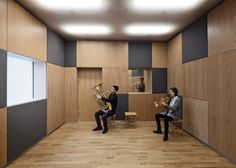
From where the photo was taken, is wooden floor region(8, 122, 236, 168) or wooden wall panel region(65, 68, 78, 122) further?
wooden wall panel region(65, 68, 78, 122)

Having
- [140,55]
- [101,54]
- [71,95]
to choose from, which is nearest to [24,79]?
[71,95]

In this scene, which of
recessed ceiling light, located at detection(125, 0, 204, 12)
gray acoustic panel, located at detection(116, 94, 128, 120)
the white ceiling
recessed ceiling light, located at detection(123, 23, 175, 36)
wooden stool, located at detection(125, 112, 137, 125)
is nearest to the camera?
recessed ceiling light, located at detection(125, 0, 204, 12)

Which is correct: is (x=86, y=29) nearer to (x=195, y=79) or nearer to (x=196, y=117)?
(x=195, y=79)

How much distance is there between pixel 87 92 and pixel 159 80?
263 centimetres

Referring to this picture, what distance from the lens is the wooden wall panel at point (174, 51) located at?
5441 millimetres

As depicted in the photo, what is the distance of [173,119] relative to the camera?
461 cm

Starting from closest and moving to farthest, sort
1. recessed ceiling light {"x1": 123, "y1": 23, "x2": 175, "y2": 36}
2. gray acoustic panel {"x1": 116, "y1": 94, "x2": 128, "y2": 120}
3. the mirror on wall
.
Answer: recessed ceiling light {"x1": 123, "y1": 23, "x2": 175, "y2": 36} < gray acoustic panel {"x1": 116, "y1": 94, "x2": 128, "y2": 120} < the mirror on wall

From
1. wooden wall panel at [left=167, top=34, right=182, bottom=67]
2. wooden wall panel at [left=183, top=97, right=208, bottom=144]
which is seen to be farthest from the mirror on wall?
wooden wall panel at [left=183, top=97, right=208, bottom=144]

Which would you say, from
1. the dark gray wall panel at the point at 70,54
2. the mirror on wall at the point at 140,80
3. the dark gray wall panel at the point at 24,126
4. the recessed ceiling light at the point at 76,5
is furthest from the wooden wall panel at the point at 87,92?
the recessed ceiling light at the point at 76,5

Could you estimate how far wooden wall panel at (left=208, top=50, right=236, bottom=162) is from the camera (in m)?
3.03

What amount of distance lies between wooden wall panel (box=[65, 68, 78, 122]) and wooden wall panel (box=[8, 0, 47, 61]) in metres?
1.80

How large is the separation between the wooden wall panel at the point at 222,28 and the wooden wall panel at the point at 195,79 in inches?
18.5

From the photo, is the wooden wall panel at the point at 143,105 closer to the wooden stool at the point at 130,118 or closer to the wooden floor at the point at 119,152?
the wooden stool at the point at 130,118

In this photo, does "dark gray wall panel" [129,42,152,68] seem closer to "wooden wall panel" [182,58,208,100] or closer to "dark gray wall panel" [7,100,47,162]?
"wooden wall panel" [182,58,208,100]
